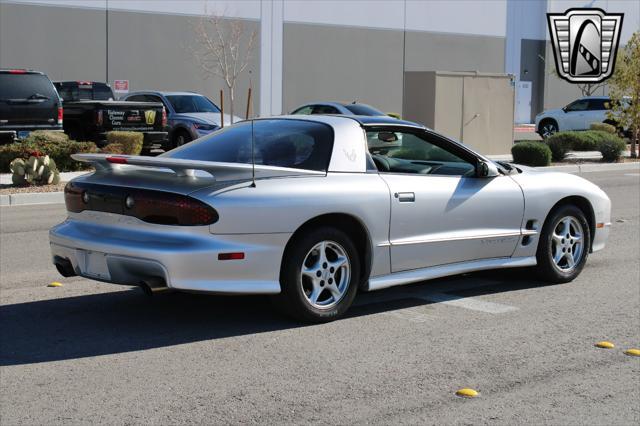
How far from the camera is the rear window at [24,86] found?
20250 mm

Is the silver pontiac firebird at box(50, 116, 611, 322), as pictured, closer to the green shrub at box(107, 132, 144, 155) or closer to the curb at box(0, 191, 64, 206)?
the curb at box(0, 191, 64, 206)

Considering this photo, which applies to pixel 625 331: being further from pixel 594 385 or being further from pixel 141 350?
pixel 141 350

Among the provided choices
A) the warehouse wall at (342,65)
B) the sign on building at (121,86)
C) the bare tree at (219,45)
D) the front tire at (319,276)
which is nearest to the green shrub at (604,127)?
the warehouse wall at (342,65)

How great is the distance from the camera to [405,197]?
727cm

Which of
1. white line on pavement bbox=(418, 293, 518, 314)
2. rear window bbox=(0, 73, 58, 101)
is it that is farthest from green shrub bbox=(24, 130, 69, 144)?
white line on pavement bbox=(418, 293, 518, 314)

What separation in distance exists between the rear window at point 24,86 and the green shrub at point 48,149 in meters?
1.19

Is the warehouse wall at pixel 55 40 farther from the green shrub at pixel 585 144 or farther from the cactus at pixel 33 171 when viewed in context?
the cactus at pixel 33 171

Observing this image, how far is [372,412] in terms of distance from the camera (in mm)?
5047

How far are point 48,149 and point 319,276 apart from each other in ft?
44.7

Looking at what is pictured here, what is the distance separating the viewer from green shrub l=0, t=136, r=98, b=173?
18938 mm

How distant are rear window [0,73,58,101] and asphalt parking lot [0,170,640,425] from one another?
12.5 meters

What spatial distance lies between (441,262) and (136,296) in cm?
250

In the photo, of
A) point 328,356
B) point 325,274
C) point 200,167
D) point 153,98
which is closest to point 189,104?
point 153,98

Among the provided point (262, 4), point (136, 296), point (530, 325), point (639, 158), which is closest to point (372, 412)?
point (530, 325)
